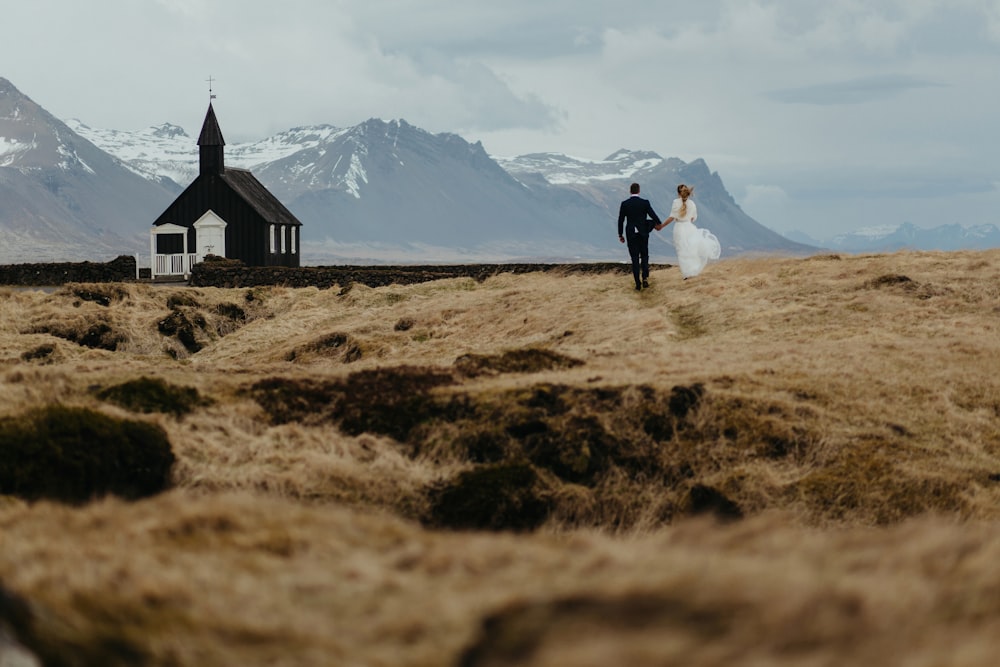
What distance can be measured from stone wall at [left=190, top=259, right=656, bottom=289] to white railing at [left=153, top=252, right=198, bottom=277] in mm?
16035

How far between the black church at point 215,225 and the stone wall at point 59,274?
13.6 m

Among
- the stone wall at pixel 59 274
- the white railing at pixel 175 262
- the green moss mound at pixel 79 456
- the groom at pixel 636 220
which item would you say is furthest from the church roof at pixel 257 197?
the green moss mound at pixel 79 456

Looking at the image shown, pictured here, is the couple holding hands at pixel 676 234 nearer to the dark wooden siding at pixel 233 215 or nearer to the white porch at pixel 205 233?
the dark wooden siding at pixel 233 215

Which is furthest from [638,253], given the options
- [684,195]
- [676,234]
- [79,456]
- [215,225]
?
[215,225]

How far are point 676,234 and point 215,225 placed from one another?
45.8 m

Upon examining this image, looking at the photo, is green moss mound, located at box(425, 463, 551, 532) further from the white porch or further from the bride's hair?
the white porch

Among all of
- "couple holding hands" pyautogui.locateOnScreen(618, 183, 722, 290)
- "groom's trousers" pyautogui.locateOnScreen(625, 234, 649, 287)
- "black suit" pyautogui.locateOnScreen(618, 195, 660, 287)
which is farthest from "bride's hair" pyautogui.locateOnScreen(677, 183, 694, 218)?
"groom's trousers" pyautogui.locateOnScreen(625, 234, 649, 287)

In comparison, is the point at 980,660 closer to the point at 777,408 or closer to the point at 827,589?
the point at 827,589

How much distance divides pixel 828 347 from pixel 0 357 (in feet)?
63.6

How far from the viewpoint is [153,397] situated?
14.9 m

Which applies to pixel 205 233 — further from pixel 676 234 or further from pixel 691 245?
pixel 691 245

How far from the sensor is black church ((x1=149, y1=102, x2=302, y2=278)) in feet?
228

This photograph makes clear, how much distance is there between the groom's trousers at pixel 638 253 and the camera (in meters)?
29.2

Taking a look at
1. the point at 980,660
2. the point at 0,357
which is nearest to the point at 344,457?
the point at 980,660
